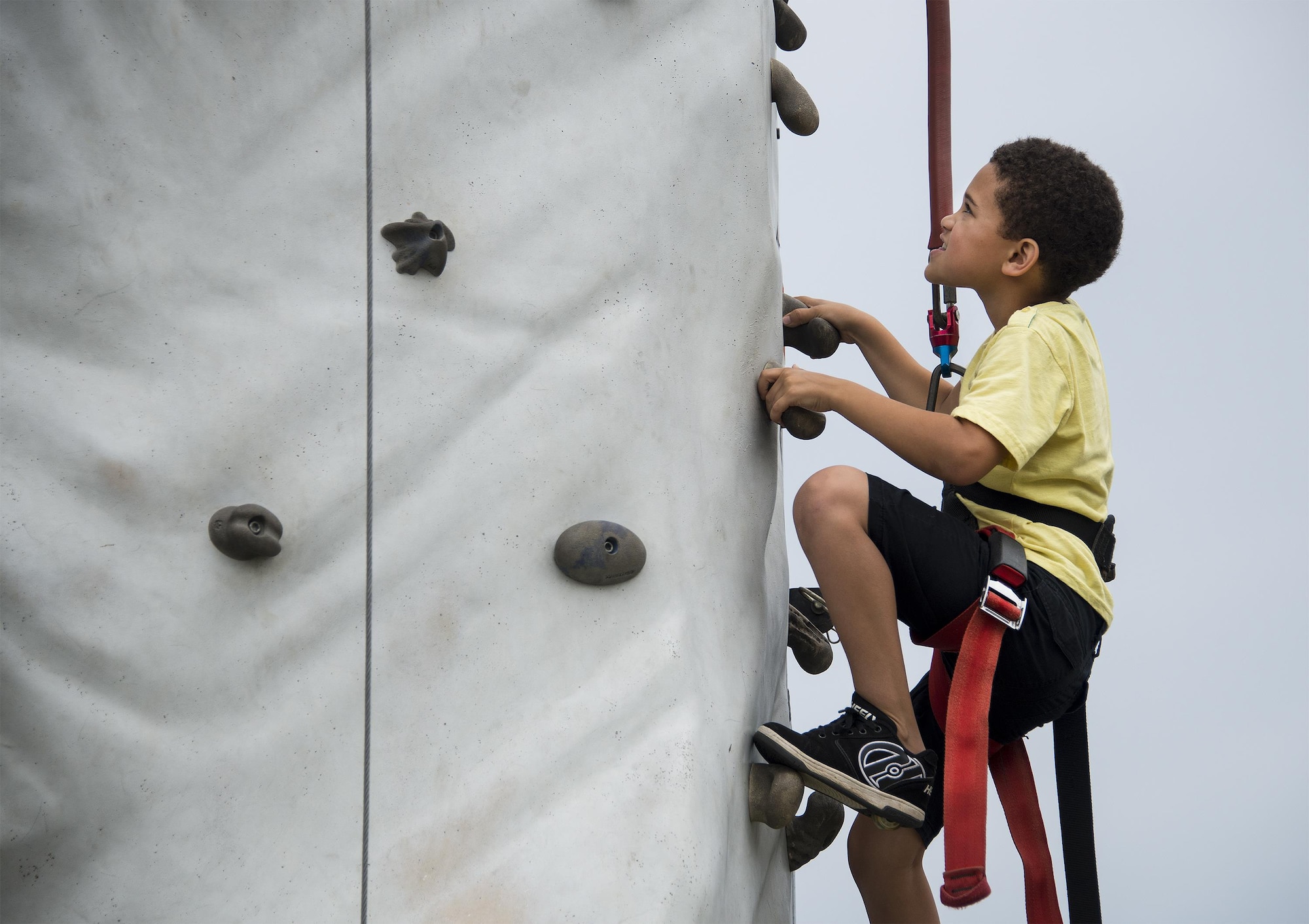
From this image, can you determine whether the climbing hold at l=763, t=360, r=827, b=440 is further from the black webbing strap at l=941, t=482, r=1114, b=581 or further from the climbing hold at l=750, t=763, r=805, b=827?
the climbing hold at l=750, t=763, r=805, b=827

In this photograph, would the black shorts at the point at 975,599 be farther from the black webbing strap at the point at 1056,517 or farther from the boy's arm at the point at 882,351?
the boy's arm at the point at 882,351

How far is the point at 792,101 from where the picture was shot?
6.06 ft

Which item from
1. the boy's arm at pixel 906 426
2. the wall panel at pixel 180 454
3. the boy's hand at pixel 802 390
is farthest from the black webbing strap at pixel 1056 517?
the wall panel at pixel 180 454

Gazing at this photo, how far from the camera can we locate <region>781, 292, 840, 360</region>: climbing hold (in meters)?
2.00

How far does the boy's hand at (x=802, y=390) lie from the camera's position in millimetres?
1672

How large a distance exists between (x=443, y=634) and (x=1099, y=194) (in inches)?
43.0

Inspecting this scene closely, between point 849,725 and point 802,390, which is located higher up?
point 802,390

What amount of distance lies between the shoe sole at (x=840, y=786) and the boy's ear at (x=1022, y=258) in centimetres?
74

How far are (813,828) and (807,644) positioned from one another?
342 mm

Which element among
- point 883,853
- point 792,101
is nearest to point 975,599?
point 883,853

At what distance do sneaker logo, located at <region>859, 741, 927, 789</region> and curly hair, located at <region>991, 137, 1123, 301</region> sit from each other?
705 mm

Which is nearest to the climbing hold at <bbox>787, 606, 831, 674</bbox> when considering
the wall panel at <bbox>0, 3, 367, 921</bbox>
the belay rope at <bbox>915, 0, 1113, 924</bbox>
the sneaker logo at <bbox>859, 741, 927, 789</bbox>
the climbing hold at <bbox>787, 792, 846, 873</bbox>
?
the belay rope at <bbox>915, 0, 1113, 924</bbox>

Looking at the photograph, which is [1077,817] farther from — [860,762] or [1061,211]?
[1061,211]

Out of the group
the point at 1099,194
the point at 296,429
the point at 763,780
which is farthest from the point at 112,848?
the point at 1099,194
